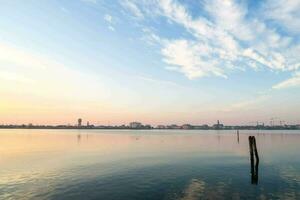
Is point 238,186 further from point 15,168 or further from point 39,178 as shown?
point 15,168

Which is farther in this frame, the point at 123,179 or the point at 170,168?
the point at 170,168

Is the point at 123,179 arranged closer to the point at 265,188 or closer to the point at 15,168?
the point at 265,188

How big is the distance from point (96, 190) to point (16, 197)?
6369 mm

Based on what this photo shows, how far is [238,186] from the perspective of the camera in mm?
26625

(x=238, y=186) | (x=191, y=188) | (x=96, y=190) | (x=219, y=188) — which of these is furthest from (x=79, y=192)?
(x=238, y=186)

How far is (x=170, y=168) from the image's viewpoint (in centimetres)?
3725

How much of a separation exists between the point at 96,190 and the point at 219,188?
11175mm

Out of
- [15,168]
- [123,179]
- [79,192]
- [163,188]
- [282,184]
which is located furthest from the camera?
[15,168]

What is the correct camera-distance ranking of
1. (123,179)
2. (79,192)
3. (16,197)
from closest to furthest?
(16,197)
(79,192)
(123,179)

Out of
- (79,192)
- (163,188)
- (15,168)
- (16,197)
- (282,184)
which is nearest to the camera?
(16,197)

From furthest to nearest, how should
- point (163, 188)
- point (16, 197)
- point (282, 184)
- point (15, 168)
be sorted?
1. point (15, 168)
2. point (282, 184)
3. point (163, 188)
4. point (16, 197)

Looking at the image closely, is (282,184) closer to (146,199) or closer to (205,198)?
(205,198)

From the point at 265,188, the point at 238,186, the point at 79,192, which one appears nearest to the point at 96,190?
the point at 79,192

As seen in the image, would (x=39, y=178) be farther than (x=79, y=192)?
Yes
